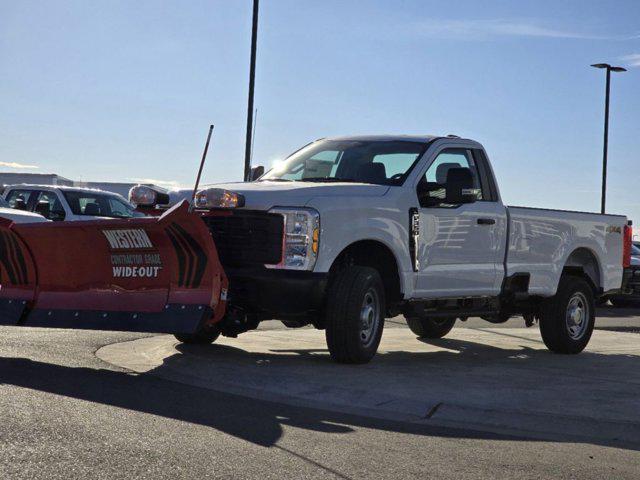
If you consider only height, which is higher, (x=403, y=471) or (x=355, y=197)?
(x=355, y=197)

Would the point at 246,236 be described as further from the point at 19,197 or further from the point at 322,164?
the point at 19,197

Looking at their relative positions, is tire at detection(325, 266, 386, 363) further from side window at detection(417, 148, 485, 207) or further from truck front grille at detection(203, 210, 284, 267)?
side window at detection(417, 148, 485, 207)

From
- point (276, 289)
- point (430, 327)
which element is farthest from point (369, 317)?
point (430, 327)

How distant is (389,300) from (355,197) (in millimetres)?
1203

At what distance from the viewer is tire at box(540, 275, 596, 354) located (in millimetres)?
12352

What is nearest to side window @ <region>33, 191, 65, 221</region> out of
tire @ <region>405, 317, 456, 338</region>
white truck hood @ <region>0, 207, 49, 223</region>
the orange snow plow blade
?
white truck hood @ <region>0, 207, 49, 223</region>

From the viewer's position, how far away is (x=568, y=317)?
1253 centimetres

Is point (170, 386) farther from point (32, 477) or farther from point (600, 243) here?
point (600, 243)

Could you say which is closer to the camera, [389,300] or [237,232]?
[237,232]

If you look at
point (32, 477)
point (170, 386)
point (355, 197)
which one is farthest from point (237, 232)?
point (32, 477)

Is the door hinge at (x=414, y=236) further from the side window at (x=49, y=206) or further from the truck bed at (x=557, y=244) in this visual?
the side window at (x=49, y=206)

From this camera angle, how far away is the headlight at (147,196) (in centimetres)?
1027

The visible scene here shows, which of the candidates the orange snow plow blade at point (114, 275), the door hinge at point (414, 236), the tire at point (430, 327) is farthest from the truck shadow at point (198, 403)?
the tire at point (430, 327)

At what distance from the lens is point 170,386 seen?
8281 millimetres
